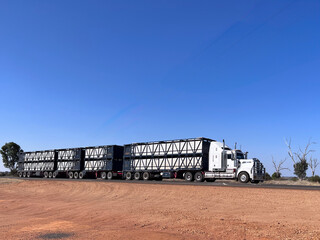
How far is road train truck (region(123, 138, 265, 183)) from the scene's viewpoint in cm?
2697

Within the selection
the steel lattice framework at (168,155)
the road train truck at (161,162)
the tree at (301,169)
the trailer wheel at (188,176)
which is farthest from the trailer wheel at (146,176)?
the tree at (301,169)

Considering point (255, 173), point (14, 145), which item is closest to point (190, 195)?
point (255, 173)

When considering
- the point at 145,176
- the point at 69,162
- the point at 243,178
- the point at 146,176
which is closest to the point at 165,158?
the point at 146,176

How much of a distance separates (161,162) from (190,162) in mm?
4151

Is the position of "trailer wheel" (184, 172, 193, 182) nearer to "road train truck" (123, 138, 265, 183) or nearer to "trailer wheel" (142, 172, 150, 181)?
"road train truck" (123, 138, 265, 183)

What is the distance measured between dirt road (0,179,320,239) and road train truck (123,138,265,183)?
7745mm

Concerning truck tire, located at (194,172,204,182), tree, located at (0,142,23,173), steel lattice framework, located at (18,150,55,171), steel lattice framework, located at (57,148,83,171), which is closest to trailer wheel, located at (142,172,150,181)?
truck tire, located at (194,172,204,182)

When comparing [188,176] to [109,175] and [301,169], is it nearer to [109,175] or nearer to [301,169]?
[109,175]

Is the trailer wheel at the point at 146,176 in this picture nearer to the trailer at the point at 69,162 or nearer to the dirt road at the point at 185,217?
the dirt road at the point at 185,217

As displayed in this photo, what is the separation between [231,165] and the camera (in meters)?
27.6

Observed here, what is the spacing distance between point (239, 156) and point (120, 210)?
1691 cm

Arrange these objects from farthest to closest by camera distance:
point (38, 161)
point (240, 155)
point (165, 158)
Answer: point (38, 161), point (165, 158), point (240, 155)

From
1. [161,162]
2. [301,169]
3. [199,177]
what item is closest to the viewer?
[199,177]

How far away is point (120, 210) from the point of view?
14.8 meters
